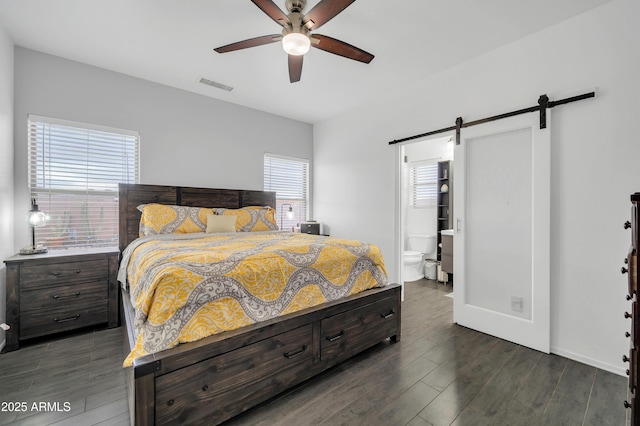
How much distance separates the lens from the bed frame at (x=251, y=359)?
4.31 feet

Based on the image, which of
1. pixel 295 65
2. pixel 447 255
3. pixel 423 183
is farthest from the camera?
pixel 423 183

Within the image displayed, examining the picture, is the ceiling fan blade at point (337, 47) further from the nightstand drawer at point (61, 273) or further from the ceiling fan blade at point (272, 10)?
the nightstand drawer at point (61, 273)

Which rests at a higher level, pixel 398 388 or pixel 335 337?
pixel 335 337

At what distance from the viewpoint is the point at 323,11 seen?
182 centimetres

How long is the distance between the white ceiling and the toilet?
2660 millimetres

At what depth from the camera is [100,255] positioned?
277 cm

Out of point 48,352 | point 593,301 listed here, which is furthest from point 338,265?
point 48,352

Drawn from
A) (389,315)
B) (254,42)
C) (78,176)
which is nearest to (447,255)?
(389,315)

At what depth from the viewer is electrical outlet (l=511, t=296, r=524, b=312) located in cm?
254

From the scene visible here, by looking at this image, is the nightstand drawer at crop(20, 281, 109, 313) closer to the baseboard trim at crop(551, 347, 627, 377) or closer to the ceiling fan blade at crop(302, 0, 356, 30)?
the ceiling fan blade at crop(302, 0, 356, 30)

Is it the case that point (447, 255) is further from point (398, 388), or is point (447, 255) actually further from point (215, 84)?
point (215, 84)

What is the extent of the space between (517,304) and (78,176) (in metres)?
4.64

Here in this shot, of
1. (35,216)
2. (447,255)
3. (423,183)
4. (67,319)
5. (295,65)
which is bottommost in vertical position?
(67,319)

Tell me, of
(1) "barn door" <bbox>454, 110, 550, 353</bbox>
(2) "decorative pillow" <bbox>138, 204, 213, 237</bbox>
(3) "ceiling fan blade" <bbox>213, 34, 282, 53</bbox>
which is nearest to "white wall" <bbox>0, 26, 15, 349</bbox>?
(2) "decorative pillow" <bbox>138, 204, 213, 237</bbox>
